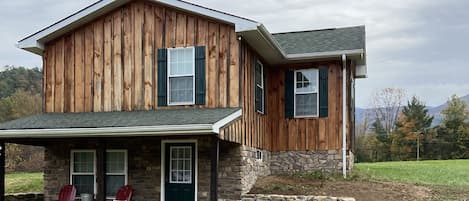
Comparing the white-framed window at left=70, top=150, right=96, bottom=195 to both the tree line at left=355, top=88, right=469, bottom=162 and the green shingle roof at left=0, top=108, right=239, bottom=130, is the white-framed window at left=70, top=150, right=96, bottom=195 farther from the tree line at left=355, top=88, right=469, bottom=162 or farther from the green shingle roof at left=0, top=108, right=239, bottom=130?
the tree line at left=355, top=88, right=469, bottom=162

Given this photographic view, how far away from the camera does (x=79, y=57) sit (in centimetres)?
1277

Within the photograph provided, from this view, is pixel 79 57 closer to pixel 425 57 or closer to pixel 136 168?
pixel 136 168

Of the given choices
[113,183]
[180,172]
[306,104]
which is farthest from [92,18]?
[306,104]

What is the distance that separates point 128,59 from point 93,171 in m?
2.86

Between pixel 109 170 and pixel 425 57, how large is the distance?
3775cm

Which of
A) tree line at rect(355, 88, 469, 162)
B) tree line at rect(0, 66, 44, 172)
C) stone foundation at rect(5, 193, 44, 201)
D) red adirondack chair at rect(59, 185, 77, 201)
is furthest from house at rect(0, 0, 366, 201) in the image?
tree line at rect(355, 88, 469, 162)

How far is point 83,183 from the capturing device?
1280 cm

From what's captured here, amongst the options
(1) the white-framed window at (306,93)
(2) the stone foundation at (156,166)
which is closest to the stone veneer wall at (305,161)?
(2) the stone foundation at (156,166)

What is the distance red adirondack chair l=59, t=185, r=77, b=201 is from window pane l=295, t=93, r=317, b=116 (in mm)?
6228

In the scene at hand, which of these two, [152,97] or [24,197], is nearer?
[152,97]

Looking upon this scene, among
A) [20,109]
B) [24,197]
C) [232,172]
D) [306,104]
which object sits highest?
[20,109]

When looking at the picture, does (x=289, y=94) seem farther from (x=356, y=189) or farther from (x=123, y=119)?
(x=123, y=119)

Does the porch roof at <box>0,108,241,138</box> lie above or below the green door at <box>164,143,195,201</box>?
above

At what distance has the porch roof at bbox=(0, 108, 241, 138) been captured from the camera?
32.7 feet
